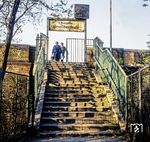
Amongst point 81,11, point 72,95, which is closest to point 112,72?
point 72,95

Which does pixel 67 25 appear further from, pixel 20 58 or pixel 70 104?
pixel 70 104

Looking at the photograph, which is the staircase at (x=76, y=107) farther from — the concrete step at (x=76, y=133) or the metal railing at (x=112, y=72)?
the metal railing at (x=112, y=72)

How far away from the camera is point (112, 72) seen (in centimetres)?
1700

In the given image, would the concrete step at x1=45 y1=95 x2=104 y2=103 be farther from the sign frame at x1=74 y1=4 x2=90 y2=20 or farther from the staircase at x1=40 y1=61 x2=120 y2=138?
the sign frame at x1=74 y1=4 x2=90 y2=20

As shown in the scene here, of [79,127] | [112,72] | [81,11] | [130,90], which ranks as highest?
[81,11]

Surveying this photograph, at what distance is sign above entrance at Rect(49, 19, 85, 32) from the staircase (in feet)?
12.6

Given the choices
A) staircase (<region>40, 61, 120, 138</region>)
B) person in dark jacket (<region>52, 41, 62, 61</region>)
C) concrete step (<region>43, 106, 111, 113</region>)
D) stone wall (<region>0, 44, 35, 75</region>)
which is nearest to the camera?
staircase (<region>40, 61, 120, 138</region>)

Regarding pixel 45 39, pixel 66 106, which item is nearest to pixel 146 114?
pixel 66 106

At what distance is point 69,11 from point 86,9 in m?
8.06

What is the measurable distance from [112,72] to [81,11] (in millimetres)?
8543

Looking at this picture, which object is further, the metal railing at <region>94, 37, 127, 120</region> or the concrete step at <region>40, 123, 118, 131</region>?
the metal railing at <region>94, 37, 127, 120</region>

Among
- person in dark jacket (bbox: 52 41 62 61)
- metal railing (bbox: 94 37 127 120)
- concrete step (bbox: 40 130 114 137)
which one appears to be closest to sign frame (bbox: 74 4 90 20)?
person in dark jacket (bbox: 52 41 62 61)

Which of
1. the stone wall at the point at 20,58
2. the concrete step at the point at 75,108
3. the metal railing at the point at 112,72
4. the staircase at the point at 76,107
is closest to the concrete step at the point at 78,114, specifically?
the staircase at the point at 76,107

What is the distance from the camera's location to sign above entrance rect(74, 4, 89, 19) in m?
24.4
